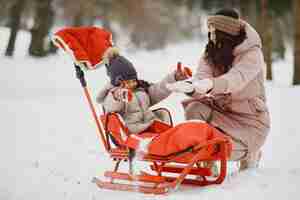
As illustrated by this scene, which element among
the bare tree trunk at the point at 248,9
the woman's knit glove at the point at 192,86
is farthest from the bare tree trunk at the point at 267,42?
the woman's knit glove at the point at 192,86

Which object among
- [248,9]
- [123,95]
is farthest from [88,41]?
[248,9]

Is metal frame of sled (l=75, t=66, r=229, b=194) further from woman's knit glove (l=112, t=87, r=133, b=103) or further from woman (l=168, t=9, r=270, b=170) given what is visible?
woman (l=168, t=9, r=270, b=170)

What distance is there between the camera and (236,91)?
584 centimetres

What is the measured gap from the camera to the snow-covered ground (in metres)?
5.75

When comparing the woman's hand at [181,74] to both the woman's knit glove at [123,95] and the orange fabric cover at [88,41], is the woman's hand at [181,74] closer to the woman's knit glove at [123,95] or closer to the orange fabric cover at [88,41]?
the woman's knit glove at [123,95]

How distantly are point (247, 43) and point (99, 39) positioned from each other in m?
1.45

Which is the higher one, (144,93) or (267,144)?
(144,93)

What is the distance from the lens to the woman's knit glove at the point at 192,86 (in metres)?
5.51

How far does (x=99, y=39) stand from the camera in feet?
21.5

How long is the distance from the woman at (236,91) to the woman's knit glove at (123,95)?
56 cm

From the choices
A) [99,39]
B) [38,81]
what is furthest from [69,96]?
[99,39]

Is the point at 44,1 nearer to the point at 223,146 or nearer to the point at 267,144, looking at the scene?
the point at 267,144

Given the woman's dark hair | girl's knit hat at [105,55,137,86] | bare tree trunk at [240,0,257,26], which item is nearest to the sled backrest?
girl's knit hat at [105,55,137,86]

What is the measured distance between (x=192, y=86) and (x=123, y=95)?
2.43 ft
